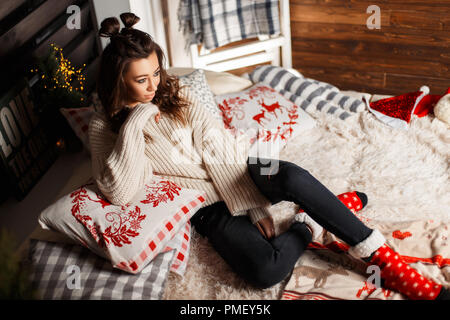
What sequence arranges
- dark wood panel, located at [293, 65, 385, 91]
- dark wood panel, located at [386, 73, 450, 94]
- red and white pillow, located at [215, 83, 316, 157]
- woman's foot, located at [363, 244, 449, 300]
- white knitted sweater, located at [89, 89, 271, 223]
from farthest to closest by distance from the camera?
dark wood panel, located at [293, 65, 385, 91]
dark wood panel, located at [386, 73, 450, 94]
red and white pillow, located at [215, 83, 316, 157]
white knitted sweater, located at [89, 89, 271, 223]
woman's foot, located at [363, 244, 449, 300]

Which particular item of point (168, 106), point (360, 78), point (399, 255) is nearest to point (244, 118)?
point (168, 106)

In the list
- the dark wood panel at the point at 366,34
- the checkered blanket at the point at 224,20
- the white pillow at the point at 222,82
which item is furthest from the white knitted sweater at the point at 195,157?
the dark wood panel at the point at 366,34

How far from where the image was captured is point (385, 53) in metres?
2.71

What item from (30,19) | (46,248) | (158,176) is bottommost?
(46,248)

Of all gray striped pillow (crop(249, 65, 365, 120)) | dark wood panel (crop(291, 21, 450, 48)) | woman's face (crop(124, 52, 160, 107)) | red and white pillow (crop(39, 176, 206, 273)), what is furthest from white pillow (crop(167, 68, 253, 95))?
dark wood panel (crop(291, 21, 450, 48))

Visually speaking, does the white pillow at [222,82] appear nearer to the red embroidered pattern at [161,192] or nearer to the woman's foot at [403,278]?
the red embroidered pattern at [161,192]

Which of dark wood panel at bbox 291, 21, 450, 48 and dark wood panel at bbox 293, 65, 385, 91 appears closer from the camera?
dark wood panel at bbox 291, 21, 450, 48

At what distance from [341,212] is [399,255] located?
213 mm

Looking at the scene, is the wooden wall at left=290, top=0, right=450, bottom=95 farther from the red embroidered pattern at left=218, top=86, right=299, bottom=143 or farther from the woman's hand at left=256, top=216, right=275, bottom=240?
the woman's hand at left=256, top=216, right=275, bottom=240

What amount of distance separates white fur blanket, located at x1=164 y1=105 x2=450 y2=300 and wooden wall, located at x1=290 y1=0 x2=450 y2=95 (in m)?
0.93

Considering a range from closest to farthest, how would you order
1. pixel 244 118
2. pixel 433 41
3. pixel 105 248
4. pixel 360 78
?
pixel 105 248, pixel 244 118, pixel 433 41, pixel 360 78

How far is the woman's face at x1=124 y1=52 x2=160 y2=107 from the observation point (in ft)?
4.29

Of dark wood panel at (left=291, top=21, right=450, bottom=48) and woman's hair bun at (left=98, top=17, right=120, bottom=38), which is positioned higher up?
woman's hair bun at (left=98, top=17, right=120, bottom=38)

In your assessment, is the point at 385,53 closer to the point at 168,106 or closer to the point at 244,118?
the point at 244,118
